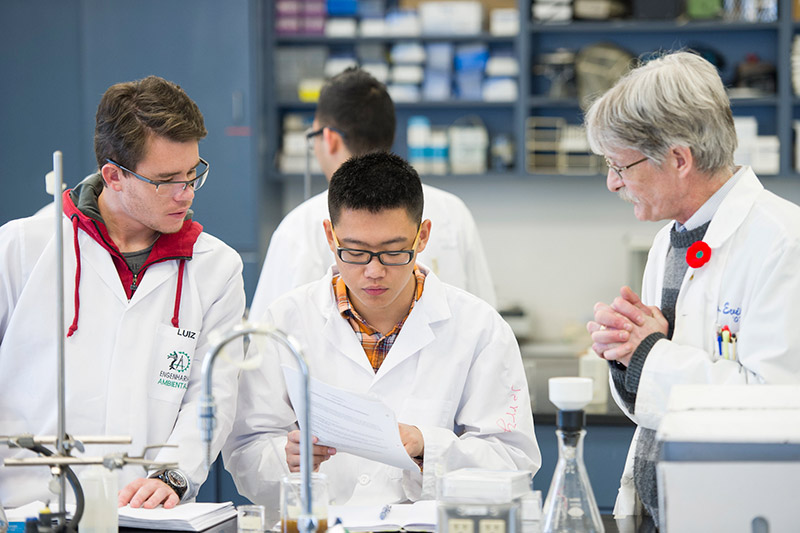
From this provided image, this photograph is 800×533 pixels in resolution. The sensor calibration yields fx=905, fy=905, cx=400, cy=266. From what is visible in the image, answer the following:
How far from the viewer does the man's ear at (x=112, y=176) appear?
195 centimetres

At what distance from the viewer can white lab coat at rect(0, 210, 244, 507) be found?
1.91m

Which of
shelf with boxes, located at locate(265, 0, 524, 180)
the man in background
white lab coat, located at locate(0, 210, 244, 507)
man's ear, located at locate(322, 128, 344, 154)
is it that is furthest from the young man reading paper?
shelf with boxes, located at locate(265, 0, 524, 180)

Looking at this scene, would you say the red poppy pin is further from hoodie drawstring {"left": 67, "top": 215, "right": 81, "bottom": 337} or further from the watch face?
hoodie drawstring {"left": 67, "top": 215, "right": 81, "bottom": 337}

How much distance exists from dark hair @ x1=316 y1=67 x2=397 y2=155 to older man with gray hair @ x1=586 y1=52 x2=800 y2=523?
3.37ft

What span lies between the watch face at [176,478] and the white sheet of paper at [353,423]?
12.7 inches

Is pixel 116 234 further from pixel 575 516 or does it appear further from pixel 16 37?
pixel 16 37

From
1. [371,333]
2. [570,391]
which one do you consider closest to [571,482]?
[570,391]

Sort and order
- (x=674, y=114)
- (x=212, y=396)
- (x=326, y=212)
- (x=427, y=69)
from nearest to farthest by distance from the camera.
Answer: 1. (x=212, y=396)
2. (x=674, y=114)
3. (x=326, y=212)
4. (x=427, y=69)

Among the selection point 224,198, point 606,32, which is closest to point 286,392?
point 224,198

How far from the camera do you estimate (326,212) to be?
273 cm

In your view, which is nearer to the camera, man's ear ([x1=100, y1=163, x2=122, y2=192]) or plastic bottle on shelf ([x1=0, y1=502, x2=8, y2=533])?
plastic bottle on shelf ([x1=0, y1=502, x2=8, y2=533])

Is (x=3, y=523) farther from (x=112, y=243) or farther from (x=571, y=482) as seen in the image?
(x=571, y=482)

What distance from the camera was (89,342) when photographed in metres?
1.95

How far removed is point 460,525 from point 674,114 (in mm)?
896
